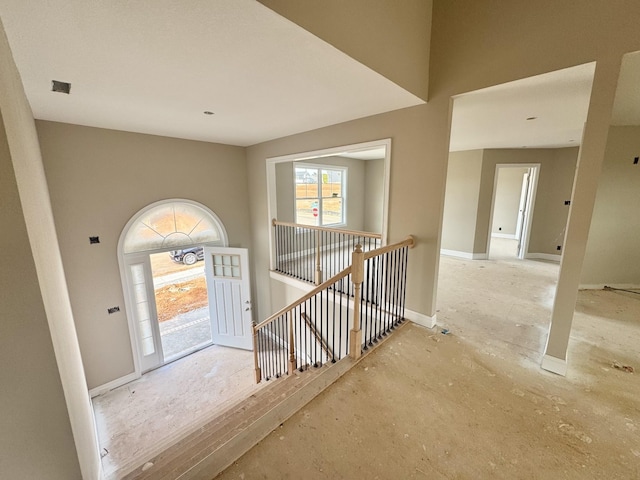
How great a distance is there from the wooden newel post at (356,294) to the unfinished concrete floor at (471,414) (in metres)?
0.14

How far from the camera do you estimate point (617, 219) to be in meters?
3.60

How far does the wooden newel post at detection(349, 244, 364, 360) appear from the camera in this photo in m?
2.05

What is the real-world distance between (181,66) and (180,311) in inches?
254

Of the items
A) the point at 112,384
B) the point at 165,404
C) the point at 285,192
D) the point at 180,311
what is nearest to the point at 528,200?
the point at 285,192

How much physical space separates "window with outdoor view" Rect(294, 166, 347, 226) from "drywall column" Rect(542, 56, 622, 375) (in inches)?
190

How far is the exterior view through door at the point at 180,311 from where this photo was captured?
3.85 m

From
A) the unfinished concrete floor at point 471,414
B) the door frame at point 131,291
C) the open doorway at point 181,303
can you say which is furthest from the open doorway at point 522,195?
the open doorway at point 181,303

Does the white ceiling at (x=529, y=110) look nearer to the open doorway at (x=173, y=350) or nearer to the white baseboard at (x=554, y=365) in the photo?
the white baseboard at (x=554, y=365)

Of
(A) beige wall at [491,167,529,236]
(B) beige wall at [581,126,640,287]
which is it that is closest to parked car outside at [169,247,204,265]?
(B) beige wall at [581,126,640,287]

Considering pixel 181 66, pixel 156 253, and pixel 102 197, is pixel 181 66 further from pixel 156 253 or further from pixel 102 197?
pixel 156 253

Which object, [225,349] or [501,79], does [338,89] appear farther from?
[225,349]

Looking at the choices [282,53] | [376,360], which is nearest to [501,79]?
[282,53]

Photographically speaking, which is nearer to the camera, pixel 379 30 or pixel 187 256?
pixel 379 30

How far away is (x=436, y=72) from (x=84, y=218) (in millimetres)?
4551
